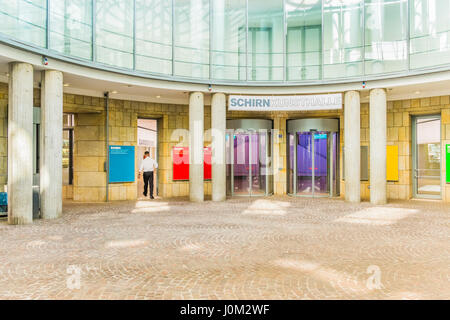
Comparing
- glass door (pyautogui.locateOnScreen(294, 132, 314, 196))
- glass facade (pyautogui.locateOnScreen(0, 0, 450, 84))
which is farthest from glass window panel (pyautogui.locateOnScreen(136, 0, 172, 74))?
glass door (pyautogui.locateOnScreen(294, 132, 314, 196))

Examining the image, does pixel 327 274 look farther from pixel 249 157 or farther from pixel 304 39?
pixel 304 39

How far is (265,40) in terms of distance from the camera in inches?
624

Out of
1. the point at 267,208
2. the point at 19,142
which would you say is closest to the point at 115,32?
the point at 19,142

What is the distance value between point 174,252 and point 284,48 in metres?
11.1

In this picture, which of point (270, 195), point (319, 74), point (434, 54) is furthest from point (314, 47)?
point (270, 195)

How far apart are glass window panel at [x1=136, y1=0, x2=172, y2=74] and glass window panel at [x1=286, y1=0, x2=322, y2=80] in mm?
5122

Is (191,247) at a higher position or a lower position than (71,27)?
lower

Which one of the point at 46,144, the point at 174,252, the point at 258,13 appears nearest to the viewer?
the point at 174,252

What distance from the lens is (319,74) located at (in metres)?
15.2

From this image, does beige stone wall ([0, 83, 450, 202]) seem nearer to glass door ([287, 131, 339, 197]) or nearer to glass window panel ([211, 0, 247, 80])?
glass door ([287, 131, 339, 197])

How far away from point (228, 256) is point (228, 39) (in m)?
11.0

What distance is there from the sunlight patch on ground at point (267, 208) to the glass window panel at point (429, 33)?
23.8 ft
